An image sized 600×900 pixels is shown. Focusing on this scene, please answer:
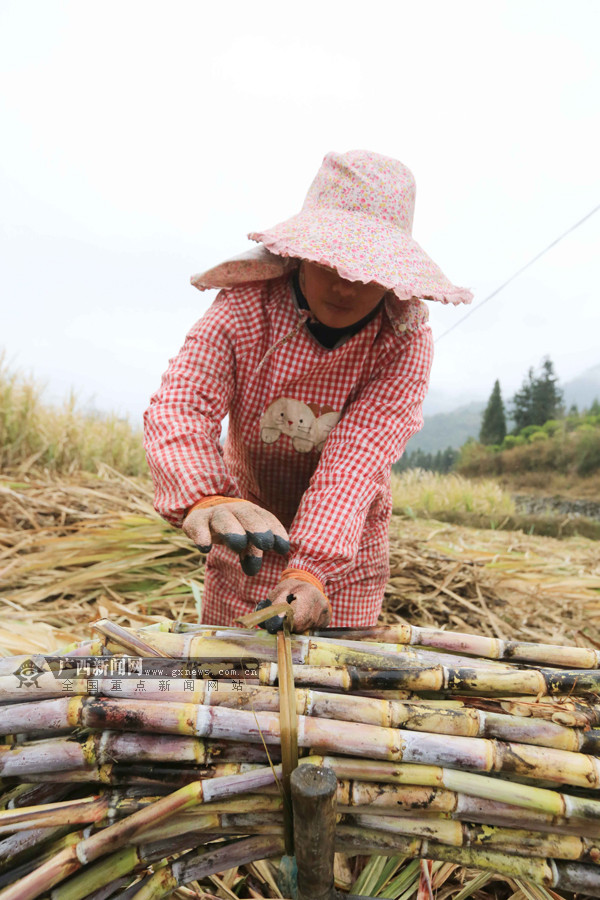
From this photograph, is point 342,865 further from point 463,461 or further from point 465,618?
point 463,461

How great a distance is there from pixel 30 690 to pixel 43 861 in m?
0.20

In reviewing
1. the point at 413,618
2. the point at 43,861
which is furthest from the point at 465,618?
the point at 43,861

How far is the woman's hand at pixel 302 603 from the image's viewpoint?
96 cm

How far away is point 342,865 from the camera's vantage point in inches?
38.2

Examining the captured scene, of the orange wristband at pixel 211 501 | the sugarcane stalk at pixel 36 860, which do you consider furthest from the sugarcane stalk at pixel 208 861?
the orange wristband at pixel 211 501

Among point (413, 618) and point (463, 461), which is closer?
point (413, 618)

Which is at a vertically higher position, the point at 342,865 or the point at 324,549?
the point at 324,549

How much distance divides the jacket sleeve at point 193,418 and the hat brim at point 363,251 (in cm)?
24

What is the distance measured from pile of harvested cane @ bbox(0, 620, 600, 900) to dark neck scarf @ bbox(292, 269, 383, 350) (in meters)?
0.79

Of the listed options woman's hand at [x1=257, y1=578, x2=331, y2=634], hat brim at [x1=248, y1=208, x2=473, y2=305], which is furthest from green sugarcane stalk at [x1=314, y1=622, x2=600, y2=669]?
hat brim at [x1=248, y1=208, x2=473, y2=305]

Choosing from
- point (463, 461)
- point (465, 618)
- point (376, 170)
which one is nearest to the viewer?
point (376, 170)

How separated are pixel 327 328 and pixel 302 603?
0.68 m

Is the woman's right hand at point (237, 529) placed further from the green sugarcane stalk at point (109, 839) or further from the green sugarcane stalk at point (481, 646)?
the green sugarcane stalk at point (109, 839)

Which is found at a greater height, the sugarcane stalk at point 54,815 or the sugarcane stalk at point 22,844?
the sugarcane stalk at point 54,815
